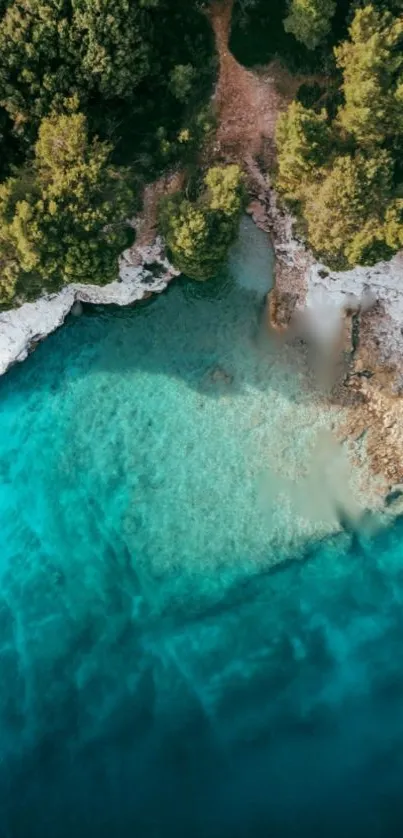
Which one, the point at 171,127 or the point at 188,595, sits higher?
the point at 171,127

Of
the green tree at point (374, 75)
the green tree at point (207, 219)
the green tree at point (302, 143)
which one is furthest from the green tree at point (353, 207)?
the green tree at point (207, 219)

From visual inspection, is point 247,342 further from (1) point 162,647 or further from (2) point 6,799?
(2) point 6,799

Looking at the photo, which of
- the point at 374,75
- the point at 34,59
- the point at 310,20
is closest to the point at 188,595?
the point at 374,75

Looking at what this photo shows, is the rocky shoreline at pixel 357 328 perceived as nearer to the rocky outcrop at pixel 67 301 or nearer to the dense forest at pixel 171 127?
the dense forest at pixel 171 127

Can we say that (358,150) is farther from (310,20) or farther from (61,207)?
(61,207)

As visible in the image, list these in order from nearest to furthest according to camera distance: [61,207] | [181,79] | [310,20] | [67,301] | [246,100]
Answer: [310,20] < [61,207] < [181,79] < [246,100] < [67,301]

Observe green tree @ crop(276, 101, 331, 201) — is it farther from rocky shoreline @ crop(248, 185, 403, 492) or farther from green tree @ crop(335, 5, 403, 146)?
rocky shoreline @ crop(248, 185, 403, 492)
